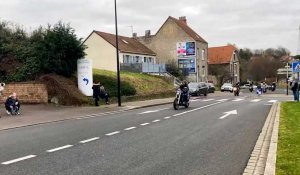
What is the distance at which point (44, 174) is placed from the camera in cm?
768

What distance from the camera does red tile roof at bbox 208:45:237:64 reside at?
99469mm

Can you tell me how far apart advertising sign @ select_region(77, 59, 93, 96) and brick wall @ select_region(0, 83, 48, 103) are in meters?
2.86

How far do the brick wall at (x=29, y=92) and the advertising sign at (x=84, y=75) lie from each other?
2.86 meters

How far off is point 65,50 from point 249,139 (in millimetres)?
19074

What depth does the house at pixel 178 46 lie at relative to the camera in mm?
73875

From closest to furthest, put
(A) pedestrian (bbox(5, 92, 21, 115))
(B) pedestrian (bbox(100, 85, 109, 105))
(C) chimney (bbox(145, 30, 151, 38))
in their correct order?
(A) pedestrian (bbox(5, 92, 21, 115)) → (B) pedestrian (bbox(100, 85, 109, 105)) → (C) chimney (bbox(145, 30, 151, 38))

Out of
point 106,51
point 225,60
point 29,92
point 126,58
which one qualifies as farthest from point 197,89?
point 225,60

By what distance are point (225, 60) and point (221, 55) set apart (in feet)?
7.75

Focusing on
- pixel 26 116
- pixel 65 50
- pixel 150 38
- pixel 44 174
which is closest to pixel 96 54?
pixel 150 38

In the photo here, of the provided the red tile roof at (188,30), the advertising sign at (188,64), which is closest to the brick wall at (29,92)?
the advertising sign at (188,64)

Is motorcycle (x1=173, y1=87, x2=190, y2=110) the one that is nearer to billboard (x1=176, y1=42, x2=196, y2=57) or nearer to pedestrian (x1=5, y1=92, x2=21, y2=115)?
pedestrian (x1=5, y1=92, x2=21, y2=115)

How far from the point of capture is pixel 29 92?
2745cm

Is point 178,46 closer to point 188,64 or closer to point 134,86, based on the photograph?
point 188,64

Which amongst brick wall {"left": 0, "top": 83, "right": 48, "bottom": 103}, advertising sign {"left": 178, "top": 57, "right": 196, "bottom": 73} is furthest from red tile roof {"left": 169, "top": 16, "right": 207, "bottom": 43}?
brick wall {"left": 0, "top": 83, "right": 48, "bottom": 103}
